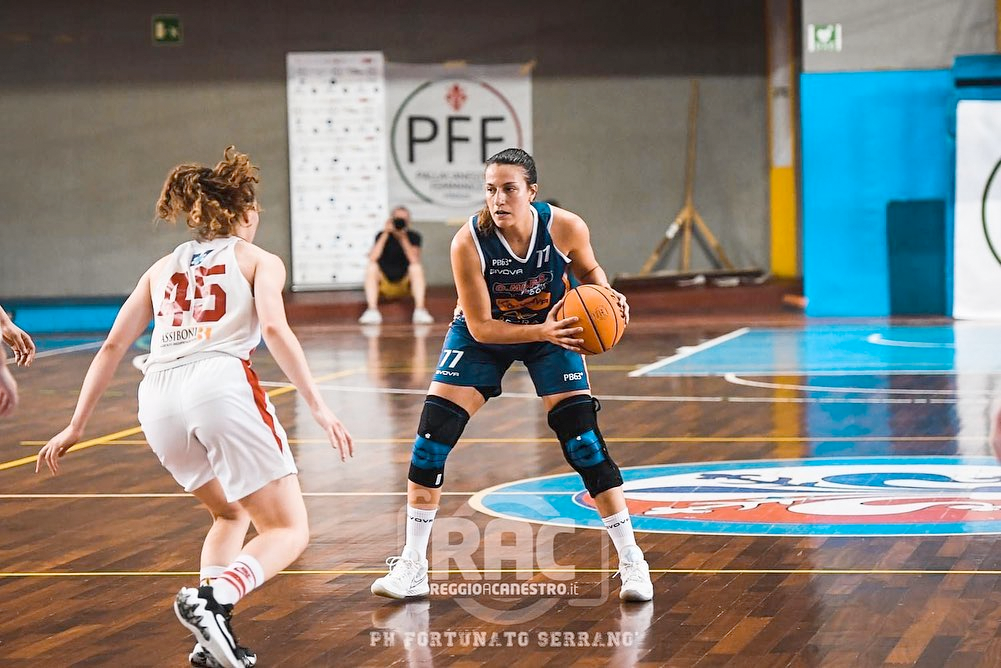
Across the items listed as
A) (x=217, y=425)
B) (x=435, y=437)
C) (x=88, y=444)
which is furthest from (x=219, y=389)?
(x=88, y=444)

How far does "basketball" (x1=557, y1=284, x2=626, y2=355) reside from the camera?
481 centimetres

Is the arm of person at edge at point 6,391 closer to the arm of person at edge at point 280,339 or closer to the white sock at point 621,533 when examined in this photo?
the arm of person at edge at point 280,339

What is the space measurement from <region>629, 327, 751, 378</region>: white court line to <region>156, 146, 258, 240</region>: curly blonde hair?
7.45m

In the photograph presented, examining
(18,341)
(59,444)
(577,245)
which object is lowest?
(59,444)

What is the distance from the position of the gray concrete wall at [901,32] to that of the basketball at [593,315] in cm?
A: 1209

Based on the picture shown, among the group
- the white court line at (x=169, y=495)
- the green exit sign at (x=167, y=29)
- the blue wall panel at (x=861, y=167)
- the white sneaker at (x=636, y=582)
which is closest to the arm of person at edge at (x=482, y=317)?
the white sneaker at (x=636, y=582)

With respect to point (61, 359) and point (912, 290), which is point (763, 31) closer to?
point (912, 290)

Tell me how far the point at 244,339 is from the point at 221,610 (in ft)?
2.44

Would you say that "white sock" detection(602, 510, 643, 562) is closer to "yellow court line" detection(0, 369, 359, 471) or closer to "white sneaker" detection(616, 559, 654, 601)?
"white sneaker" detection(616, 559, 654, 601)

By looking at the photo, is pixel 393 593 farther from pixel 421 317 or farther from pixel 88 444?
pixel 421 317

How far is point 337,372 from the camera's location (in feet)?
39.5

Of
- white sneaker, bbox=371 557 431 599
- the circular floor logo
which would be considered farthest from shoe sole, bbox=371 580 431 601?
the circular floor logo

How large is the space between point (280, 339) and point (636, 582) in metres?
1.51

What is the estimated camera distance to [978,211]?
51.0ft
